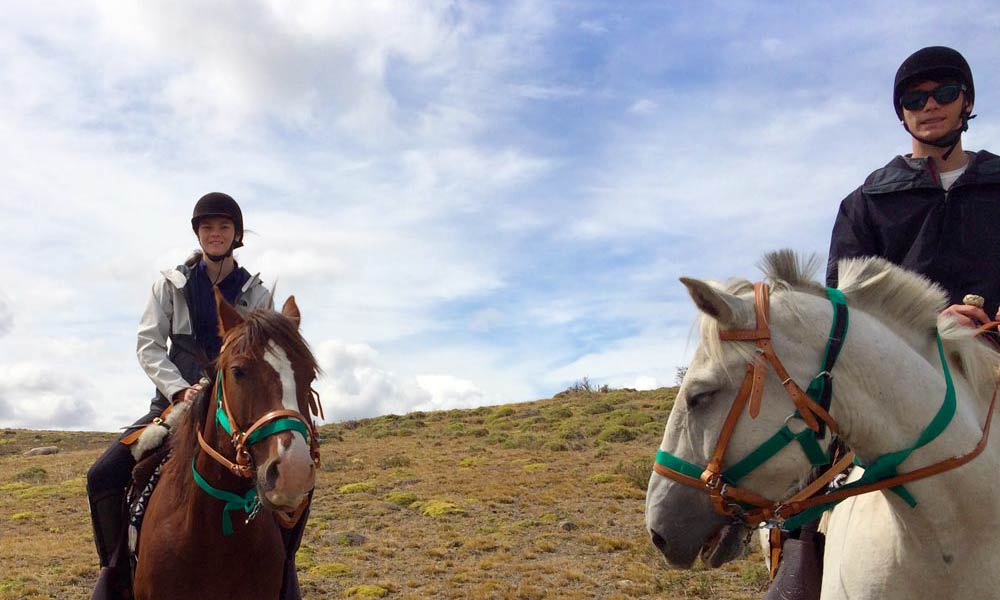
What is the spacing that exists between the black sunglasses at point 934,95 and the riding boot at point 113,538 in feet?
17.8

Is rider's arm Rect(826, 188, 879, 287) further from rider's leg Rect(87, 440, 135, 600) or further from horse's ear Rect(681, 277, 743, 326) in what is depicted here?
rider's leg Rect(87, 440, 135, 600)

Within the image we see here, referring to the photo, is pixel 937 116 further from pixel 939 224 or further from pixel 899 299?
pixel 899 299

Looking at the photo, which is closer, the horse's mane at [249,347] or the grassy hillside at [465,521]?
the horse's mane at [249,347]

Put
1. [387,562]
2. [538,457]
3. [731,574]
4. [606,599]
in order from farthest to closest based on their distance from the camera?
1. [538,457]
2. [387,562]
3. [731,574]
4. [606,599]

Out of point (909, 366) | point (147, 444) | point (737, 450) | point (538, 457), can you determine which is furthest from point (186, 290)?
point (538, 457)

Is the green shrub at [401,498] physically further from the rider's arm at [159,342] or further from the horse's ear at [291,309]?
the horse's ear at [291,309]

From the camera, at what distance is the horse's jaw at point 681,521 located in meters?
2.66

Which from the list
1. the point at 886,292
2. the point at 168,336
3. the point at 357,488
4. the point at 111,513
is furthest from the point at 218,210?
the point at 357,488

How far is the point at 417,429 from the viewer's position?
31891 millimetres

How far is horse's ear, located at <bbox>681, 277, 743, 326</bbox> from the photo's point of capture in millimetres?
2625

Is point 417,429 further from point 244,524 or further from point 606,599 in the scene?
point 244,524

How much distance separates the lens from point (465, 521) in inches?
597

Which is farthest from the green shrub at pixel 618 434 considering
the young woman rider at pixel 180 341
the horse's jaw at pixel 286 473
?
the horse's jaw at pixel 286 473

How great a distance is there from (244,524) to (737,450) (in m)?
3.17
